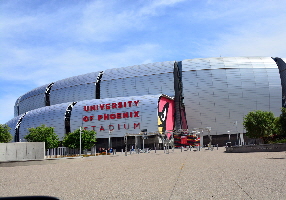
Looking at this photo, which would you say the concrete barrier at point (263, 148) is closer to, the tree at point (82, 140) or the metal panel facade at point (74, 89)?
the tree at point (82, 140)

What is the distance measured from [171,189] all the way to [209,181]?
2254 mm

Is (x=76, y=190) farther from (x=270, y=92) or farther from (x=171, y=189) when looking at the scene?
(x=270, y=92)

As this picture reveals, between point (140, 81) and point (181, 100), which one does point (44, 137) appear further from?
point (181, 100)

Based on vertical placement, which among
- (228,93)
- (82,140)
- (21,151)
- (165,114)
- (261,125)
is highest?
(228,93)

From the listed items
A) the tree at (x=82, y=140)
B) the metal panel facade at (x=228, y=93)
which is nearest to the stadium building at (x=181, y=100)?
the metal panel facade at (x=228, y=93)

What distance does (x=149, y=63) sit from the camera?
10344 centimetres

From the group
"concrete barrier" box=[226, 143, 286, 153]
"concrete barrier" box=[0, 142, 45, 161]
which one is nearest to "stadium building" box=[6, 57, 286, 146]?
"concrete barrier" box=[226, 143, 286, 153]

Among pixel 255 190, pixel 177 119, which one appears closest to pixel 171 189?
pixel 255 190

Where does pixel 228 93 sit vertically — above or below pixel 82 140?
above

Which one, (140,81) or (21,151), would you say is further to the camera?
(140,81)

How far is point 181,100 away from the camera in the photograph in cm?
9725

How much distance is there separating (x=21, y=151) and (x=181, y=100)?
6720 cm

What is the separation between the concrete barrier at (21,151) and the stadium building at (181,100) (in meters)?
50.5

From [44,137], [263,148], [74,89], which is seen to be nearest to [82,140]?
[44,137]
